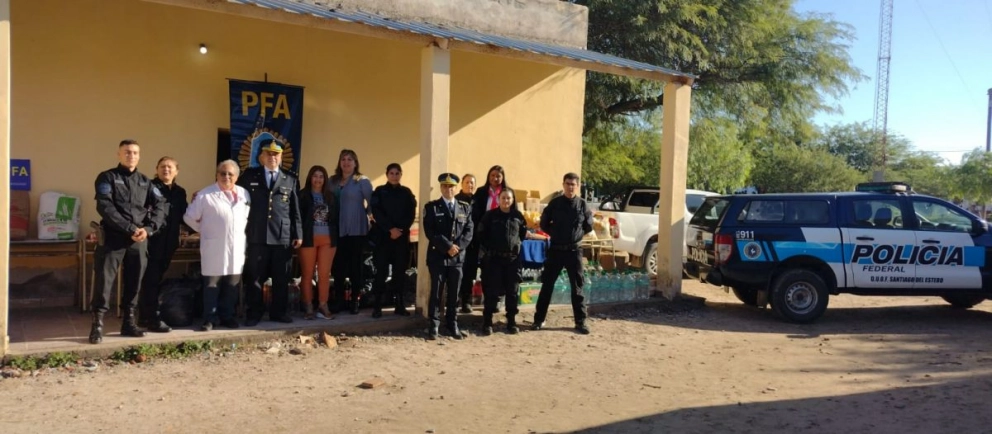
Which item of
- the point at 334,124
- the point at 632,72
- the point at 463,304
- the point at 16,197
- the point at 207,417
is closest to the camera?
the point at 207,417

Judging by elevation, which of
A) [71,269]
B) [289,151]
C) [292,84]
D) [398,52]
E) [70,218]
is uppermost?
[398,52]

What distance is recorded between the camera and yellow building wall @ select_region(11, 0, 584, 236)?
794 centimetres

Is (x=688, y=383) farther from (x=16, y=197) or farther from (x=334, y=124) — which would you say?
(x=16, y=197)

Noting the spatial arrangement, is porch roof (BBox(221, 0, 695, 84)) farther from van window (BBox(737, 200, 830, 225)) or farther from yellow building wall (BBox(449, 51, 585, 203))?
yellow building wall (BBox(449, 51, 585, 203))

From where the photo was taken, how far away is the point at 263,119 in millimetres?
9078

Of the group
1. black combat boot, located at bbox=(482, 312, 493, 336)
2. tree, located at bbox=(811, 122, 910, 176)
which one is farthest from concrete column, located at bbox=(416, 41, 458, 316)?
tree, located at bbox=(811, 122, 910, 176)

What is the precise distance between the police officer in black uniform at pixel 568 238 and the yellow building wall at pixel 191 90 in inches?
127

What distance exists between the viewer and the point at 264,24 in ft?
30.0

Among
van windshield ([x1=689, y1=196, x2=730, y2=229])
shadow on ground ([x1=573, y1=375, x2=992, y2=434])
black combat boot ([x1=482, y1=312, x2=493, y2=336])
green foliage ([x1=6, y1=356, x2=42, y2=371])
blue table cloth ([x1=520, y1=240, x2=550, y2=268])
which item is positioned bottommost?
shadow on ground ([x1=573, y1=375, x2=992, y2=434])

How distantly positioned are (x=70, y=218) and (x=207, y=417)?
4317 mm

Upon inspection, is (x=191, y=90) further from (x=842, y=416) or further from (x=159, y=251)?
(x=842, y=416)

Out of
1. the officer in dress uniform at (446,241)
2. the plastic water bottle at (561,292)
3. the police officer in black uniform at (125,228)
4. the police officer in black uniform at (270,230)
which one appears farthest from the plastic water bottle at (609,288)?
the police officer in black uniform at (125,228)

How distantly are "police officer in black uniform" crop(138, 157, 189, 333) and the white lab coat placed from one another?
0.58ft

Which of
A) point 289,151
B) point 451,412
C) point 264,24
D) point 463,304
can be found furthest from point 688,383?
point 264,24
